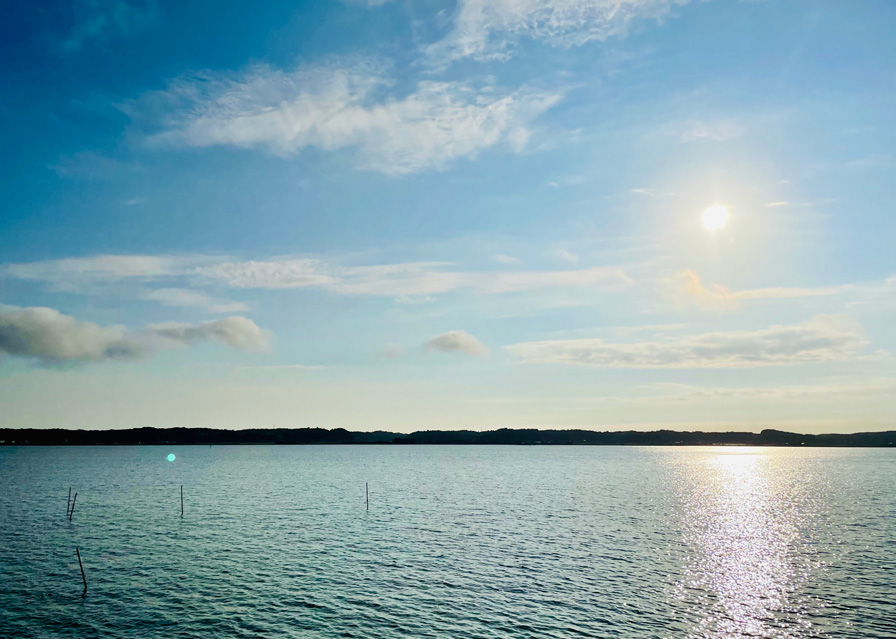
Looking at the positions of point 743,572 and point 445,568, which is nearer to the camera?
point 743,572

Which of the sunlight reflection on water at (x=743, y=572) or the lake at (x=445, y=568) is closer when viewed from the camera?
the lake at (x=445, y=568)

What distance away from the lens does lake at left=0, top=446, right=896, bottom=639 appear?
4259 cm

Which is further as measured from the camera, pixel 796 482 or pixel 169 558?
pixel 796 482

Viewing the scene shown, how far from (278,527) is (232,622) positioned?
141 feet

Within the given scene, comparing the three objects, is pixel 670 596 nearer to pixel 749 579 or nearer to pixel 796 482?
pixel 749 579

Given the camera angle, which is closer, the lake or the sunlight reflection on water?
the lake

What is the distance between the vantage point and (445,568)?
59125 millimetres

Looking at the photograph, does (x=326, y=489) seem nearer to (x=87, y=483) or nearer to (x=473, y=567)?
(x=87, y=483)

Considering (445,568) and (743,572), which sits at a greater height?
(445,568)

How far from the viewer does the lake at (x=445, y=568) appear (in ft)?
140

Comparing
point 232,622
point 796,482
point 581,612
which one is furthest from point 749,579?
point 796,482

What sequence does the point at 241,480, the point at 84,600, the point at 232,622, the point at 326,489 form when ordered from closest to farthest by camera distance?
the point at 232,622 → the point at 84,600 → the point at 326,489 → the point at 241,480

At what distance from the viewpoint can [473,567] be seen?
59.3 meters

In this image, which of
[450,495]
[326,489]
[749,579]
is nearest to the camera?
[749,579]
